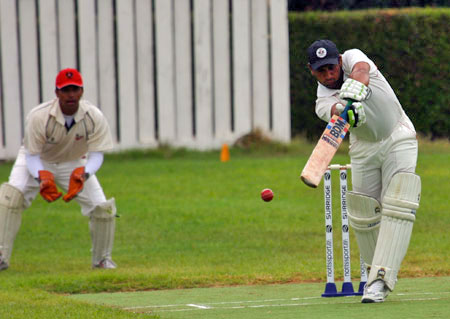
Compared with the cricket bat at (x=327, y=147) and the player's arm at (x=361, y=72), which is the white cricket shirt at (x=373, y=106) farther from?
the cricket bat at (x=327, y=147)

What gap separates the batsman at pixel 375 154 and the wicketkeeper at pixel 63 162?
3.06 m

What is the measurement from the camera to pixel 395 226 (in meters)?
6.55

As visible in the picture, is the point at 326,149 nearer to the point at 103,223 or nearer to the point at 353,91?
the point at 353,91

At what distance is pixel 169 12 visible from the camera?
17.7m

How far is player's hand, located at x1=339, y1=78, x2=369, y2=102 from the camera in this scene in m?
6.29

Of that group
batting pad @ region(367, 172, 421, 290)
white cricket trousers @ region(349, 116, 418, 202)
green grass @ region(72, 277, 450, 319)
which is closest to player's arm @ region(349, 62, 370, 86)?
white cricket trousers @ region(349, 116, 418, 202)

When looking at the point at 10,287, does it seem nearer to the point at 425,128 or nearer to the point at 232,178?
the point at 232,178

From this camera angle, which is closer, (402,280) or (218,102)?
(402,280)

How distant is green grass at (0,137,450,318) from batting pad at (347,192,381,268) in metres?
1.59

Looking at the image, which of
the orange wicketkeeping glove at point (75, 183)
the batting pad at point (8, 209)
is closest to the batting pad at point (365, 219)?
the orange wicketkeeping glove at point (75, 183)

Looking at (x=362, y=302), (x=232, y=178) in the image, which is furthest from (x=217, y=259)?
(x=232, y=178)

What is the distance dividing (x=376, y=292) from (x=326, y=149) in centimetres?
95

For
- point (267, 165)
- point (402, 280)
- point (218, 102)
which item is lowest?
point (402, 280)

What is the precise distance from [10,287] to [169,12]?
9853 mm
